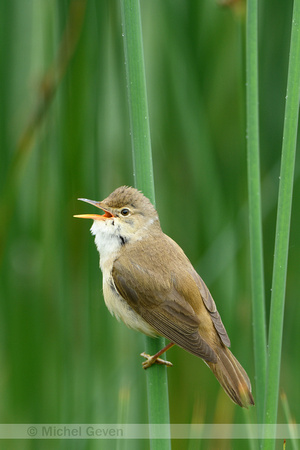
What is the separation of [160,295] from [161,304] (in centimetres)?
3

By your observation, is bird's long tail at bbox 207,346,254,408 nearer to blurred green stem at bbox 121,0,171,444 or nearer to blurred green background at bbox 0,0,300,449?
blurred green background at bbox 0,0,300,449

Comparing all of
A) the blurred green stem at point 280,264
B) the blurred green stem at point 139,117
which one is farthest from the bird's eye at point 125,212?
the blurred green stem at point 280,264

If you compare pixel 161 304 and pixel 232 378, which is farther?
pixel 161 304

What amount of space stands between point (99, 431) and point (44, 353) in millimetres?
408

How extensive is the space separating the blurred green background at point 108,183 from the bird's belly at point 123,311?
236 mm

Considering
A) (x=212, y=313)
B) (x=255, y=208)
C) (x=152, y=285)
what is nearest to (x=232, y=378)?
(x=212, y=313)

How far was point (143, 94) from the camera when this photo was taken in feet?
5.78

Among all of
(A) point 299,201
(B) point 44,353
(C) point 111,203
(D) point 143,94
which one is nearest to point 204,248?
(A) point 299,201

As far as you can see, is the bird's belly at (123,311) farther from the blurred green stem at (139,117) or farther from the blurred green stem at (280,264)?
the blurred green stem at (280,264)

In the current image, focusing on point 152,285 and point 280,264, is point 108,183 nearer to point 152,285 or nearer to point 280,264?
point 152,285

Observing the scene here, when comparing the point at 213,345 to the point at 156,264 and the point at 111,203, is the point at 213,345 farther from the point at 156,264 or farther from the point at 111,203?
the point at 111,203

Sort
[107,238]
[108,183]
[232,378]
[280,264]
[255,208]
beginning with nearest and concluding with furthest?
[280,264] < [255,208] < [232,378] < [107,238] < [108,183]

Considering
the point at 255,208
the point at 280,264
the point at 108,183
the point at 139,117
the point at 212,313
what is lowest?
the point at 212,313

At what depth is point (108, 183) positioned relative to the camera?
2.77 meters
